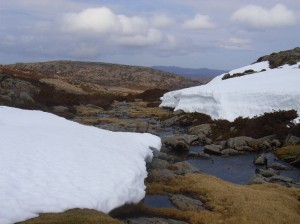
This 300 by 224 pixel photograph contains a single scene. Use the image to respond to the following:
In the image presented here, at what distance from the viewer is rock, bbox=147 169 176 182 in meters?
22.1

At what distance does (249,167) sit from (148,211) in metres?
13.3

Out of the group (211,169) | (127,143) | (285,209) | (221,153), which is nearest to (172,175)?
(127,143)

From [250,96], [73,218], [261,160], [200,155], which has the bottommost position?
[200,155]

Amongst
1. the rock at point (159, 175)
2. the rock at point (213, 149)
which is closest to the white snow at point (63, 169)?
the rock at point (159, 175)

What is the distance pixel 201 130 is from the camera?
3925cm

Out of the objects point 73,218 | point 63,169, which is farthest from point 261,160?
point 73,218

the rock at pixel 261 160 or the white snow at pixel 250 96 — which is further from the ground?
the white snow at pixel 250 96

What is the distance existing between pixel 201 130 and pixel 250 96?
7694mm

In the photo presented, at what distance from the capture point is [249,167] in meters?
27.8

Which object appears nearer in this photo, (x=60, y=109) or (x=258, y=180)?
(x=258, y=180)

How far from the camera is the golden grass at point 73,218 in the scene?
11891 millimetres

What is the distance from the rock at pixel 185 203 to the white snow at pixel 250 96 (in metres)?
22.9

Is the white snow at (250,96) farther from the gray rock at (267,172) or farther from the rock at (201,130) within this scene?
the gray rock at (267,172)

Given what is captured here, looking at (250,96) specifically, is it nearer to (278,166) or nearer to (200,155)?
(200,155)
